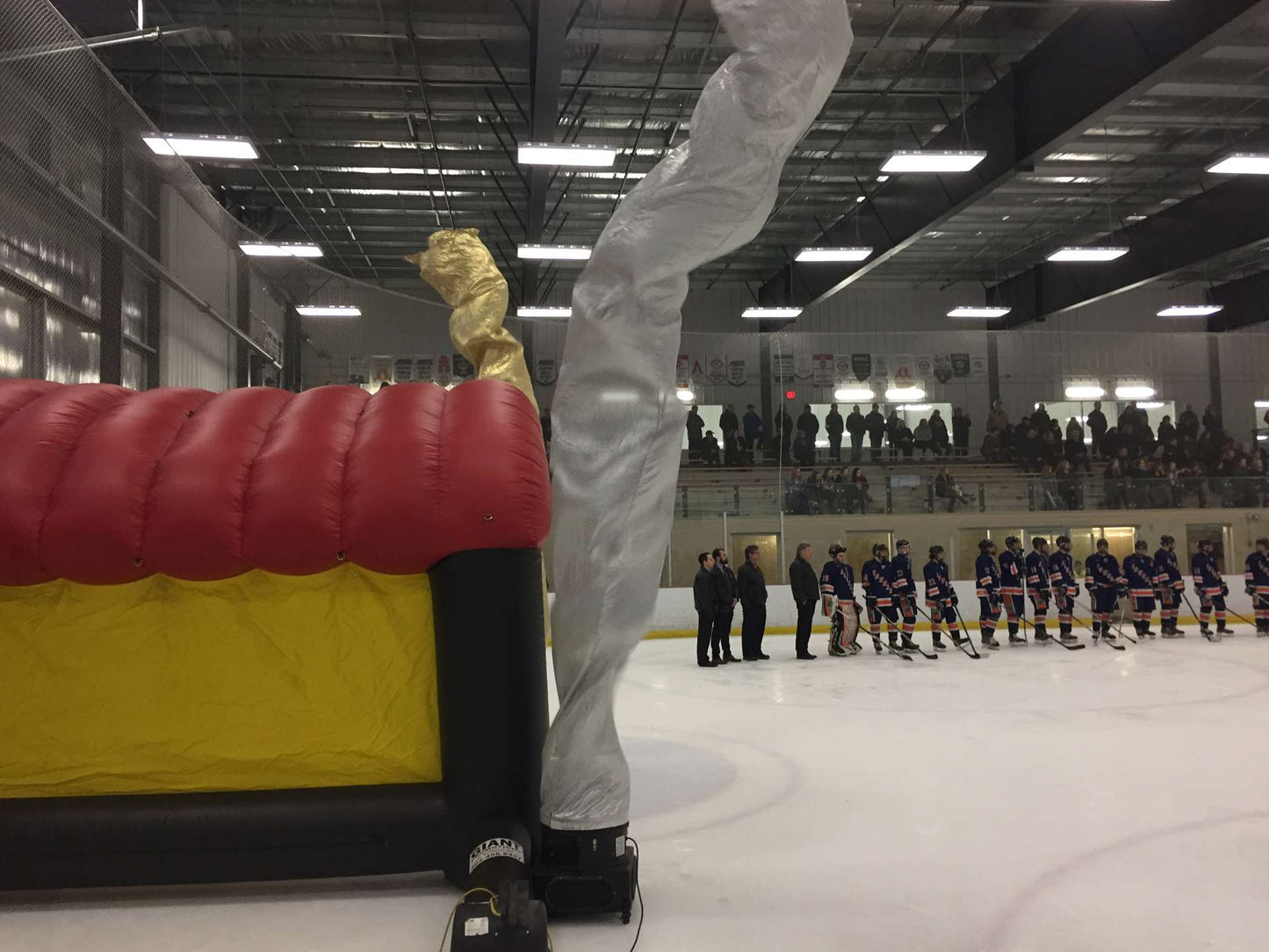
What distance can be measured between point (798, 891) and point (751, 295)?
20.0m

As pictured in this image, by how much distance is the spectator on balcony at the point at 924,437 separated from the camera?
1439 cm

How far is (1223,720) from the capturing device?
254 inches

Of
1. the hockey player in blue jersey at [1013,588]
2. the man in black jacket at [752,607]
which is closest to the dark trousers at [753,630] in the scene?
the man in black jacket at [752,607]

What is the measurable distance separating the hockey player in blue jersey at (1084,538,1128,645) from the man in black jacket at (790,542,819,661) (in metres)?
3.51

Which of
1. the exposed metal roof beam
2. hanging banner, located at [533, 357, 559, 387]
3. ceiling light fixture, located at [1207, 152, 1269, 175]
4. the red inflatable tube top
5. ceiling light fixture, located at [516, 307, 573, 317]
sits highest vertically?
the exposed metal roof beam

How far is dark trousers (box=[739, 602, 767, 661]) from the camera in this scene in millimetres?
10266

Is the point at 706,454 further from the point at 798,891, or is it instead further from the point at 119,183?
the point at 798,891

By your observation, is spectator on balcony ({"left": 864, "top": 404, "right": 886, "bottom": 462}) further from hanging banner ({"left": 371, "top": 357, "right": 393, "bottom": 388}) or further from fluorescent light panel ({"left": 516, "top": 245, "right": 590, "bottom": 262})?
hanging banner ({"left": 371, "top": 357, "right": 393, "bottom": 388})

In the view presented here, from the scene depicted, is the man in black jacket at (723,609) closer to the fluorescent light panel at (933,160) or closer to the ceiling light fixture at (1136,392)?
the fluorescent light panel at (933,160)

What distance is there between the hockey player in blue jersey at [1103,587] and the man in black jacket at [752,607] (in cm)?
411

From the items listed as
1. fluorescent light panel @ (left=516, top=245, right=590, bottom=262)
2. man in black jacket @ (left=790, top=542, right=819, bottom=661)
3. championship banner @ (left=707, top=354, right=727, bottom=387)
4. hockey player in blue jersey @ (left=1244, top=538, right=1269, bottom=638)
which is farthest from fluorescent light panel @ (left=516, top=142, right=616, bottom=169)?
hockey player in blue jersey @ (left=1244, top=538, right=1269, bottom=638)

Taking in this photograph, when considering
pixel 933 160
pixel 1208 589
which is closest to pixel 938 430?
pixel 1208 589

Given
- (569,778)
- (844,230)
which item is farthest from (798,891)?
(844,230)

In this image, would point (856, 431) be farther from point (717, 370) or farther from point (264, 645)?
point (264, 645)
